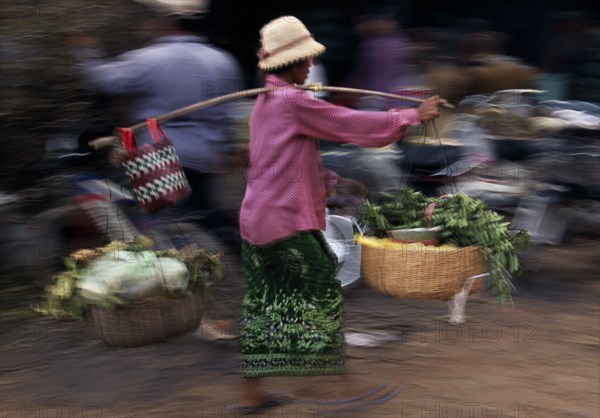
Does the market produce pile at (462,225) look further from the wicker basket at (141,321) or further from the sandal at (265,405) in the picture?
the wicker basket at (141,321)

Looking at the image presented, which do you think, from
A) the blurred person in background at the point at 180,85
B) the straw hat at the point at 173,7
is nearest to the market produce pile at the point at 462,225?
the blurred person in background at the point at 180,85

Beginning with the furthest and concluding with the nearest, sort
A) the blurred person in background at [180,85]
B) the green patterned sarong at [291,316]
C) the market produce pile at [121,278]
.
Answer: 1. the blurred person in background at [180,85]
2. the market produce pile at [121,278]
3. the green patterned sarong at [291,316]

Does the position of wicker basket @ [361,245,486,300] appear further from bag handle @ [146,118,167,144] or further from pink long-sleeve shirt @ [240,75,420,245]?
bag handle @ [146,118,167,144]

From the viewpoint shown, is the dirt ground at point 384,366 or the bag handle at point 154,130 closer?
the bag handle at point 154,130

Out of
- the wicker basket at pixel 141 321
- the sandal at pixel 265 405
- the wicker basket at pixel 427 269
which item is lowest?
the sandal at pixel 265 405

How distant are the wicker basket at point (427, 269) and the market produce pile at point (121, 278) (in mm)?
1071

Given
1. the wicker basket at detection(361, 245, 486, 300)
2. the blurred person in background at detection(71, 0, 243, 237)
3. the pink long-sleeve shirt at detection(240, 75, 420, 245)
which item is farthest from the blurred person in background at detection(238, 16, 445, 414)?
the blurred person in background at detection(71, 0, 243, 237)

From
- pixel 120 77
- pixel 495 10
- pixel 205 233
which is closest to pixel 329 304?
pixel 205 233

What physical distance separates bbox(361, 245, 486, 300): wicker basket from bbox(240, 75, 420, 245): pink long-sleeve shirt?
454mm

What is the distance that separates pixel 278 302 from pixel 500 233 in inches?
46.0

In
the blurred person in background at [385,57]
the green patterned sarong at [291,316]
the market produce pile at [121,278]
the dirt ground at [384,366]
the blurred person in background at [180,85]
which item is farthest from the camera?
the blurred person in background at [385,57]

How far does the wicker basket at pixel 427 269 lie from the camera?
4211 millimetres

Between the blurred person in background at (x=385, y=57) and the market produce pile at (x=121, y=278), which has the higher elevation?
the blurred person in background at (x=385, y=57)

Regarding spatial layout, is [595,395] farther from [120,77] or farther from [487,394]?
[120,77]
